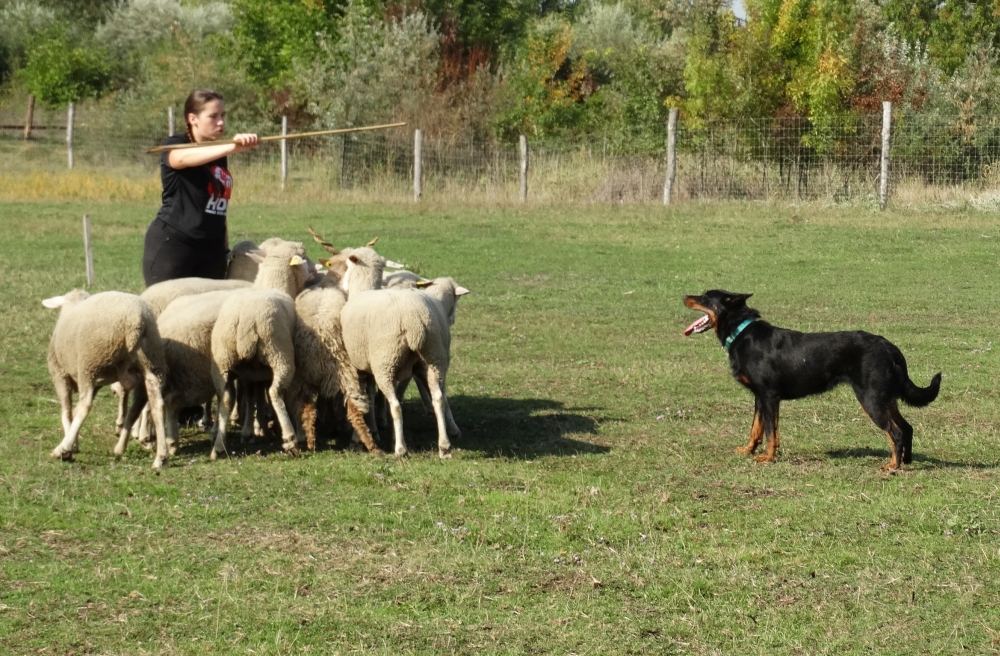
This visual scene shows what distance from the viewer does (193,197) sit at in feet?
29.5

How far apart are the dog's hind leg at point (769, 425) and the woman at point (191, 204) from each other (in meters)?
3.93

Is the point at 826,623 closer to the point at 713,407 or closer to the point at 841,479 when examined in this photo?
the point at 841,479

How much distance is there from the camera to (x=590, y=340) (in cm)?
1309

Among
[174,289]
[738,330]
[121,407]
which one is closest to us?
[738,330]

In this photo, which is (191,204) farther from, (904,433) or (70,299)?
(904,433)

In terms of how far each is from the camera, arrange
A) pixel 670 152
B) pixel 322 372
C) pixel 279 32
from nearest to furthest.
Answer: pixel 322 372
pixel 670 152
pixel 279 32

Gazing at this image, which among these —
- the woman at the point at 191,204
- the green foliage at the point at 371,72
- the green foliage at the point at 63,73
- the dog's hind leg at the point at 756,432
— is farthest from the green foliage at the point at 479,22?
the dog's hind leg at the point at 756,432

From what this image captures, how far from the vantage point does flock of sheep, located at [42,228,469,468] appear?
309 inches

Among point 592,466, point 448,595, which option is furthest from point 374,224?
point 448,595

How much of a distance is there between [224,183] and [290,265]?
80 centimetres

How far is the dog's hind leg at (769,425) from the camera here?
320 inches

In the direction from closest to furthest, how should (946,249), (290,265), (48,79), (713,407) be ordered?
1. (290,265)
2. (713,407)
3. (946,249)
4. (48,79)

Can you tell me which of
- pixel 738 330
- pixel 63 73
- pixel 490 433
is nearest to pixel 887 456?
pixel 738 330

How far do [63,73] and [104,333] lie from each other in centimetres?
4138
